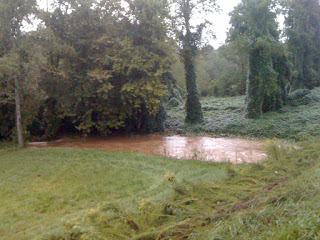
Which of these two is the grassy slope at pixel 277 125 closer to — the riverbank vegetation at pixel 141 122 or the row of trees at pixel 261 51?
the riverbank vegetation at pixel 141 122

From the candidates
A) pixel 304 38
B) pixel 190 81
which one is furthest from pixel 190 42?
pixel 304 38

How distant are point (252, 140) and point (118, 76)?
766cm

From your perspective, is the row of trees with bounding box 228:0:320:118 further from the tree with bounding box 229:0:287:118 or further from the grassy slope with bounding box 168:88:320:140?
the grassy slope with bounding box 168:88:320:140

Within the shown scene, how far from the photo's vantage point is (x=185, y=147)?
1409 cm

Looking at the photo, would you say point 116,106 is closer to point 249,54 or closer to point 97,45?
point 97,45

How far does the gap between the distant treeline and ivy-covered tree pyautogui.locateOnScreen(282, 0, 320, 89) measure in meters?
5.58

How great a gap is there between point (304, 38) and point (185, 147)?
61.5 feet

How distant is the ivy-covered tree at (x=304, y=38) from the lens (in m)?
26.7

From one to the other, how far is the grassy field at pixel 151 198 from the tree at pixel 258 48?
36.0 feet

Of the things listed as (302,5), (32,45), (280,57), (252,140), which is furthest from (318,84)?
(32,45)

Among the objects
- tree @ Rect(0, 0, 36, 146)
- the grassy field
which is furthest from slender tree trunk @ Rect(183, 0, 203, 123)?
tree @ Rect(0, 0, 36, 146)

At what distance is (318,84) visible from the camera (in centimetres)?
2934

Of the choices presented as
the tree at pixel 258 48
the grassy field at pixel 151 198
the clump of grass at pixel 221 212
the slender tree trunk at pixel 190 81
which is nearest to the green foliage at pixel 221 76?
the slender tree trunk at pixel 190 81

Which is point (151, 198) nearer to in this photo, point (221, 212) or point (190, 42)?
point (221, 212)
